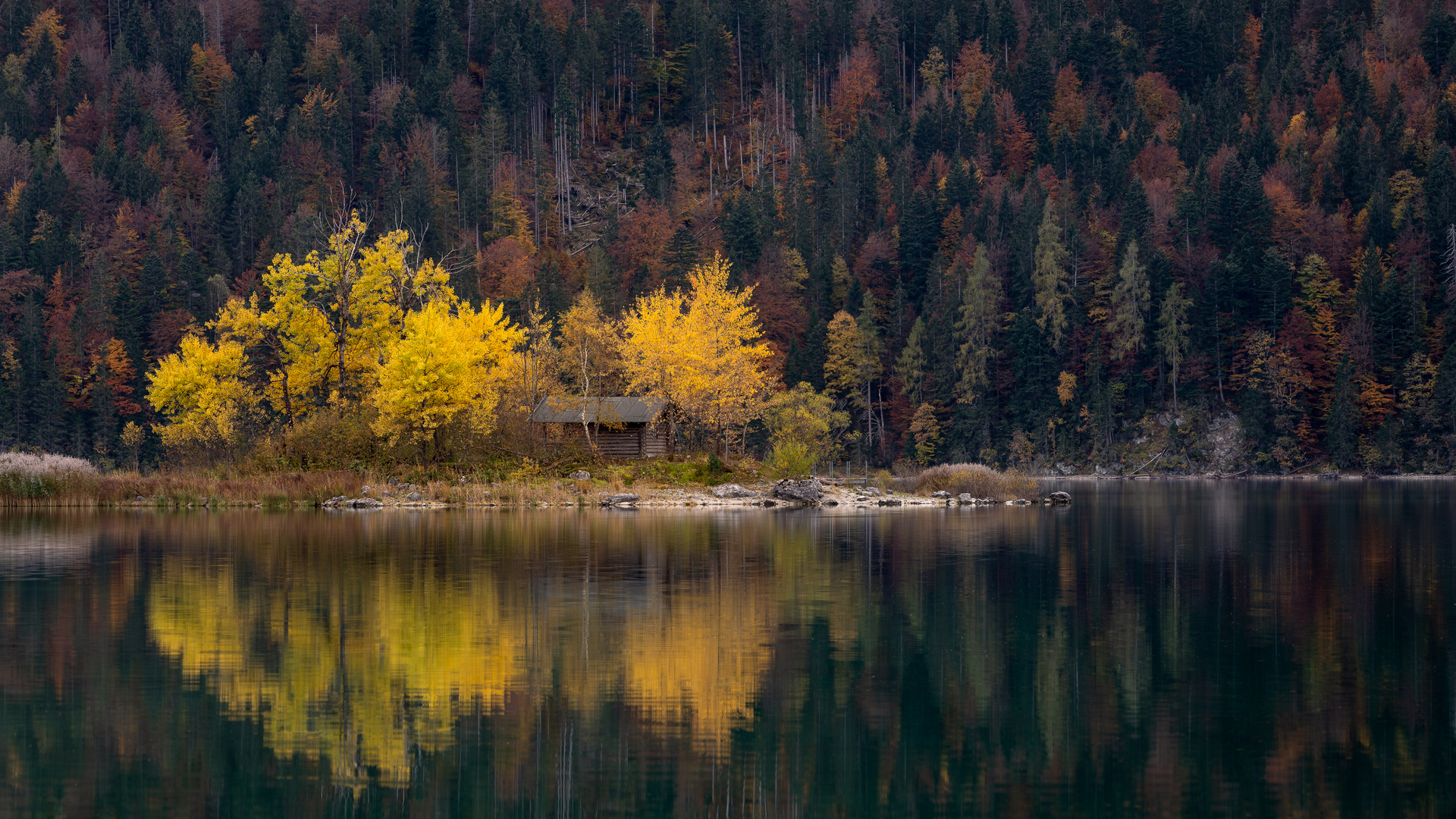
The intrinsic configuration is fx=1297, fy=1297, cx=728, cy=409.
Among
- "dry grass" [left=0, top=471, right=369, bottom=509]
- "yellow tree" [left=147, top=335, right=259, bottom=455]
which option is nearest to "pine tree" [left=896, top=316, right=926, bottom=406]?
"yellow tree" [left=147, top=335, right=259, bottom=455]

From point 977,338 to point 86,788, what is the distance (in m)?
111

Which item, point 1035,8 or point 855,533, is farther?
point 1035,8

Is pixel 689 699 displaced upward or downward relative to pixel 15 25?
downward

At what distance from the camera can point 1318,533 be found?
1655 inches

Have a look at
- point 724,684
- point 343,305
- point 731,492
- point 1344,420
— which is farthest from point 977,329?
point 724,684

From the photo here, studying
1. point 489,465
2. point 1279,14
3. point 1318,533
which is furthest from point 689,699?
point 1279,14

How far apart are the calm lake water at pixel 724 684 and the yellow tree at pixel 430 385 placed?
28.1 meters

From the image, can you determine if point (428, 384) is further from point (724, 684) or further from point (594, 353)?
point (724, 684)

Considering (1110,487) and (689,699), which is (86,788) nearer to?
(689,699)

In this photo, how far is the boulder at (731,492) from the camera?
63.9 m

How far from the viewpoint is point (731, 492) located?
2532 inches

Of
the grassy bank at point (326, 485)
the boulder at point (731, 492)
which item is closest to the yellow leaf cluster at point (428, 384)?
the grassy bank at point (326, 485)

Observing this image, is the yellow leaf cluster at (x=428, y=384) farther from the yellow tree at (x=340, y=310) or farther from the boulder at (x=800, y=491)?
the boulder at (x=800, y=491)

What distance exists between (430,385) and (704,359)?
16.3 m
